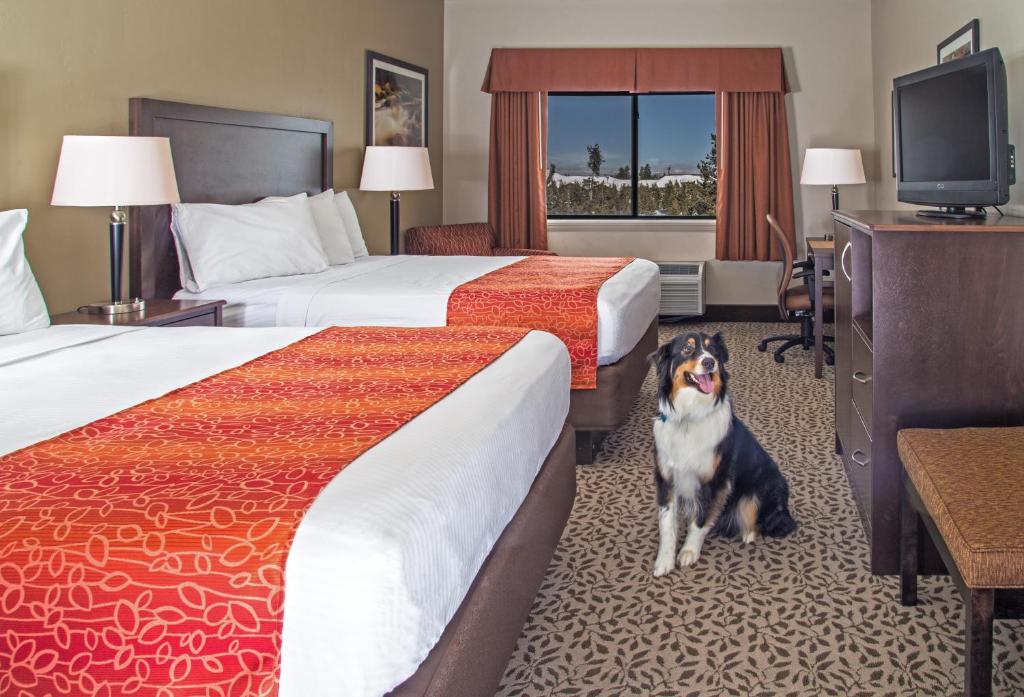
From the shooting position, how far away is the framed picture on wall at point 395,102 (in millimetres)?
7055

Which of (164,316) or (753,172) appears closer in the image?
(164,316)

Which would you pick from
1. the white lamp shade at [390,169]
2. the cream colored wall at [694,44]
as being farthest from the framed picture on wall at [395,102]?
the cream colored wall at [694,44]

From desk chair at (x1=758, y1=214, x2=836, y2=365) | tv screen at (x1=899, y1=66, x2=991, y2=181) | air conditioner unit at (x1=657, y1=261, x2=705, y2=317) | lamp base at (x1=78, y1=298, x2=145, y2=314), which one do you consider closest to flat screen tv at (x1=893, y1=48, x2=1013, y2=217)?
→ tv screen at (x1=899, y1=66, x2=991, y2=181)

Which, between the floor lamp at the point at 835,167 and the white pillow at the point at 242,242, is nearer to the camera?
the white pillow at the point at 242,242

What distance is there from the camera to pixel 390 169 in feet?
21.7

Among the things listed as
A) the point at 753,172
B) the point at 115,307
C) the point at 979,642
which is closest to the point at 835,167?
the point at 753,172

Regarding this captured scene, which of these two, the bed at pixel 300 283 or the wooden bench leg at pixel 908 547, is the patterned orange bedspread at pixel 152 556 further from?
the bed at pixel 300 283

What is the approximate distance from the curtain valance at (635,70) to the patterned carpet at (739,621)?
5.10 meters

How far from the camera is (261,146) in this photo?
5.45m

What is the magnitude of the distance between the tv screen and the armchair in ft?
12.1

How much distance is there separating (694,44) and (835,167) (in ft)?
5.91

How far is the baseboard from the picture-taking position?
335 inches

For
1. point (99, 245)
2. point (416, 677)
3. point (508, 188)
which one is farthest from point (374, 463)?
point (508, 188)

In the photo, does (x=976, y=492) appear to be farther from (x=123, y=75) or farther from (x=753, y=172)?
(x=753, y=172)
